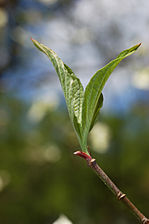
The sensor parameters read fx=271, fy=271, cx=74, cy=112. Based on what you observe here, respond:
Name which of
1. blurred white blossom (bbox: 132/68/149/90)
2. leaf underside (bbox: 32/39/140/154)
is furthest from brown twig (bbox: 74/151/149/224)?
blurred white blossom (bbox: 132/68/149/90)

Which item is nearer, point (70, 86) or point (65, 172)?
point (70, 86)

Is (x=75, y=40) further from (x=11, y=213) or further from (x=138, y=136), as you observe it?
(x=11, y=213)

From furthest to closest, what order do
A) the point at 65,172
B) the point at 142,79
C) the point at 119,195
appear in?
the point at 65,172, the point at 142,79, the point at 119,195

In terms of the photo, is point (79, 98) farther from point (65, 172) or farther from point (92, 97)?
point (65, 172)

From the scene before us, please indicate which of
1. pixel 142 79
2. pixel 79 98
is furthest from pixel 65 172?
pixel 79 98

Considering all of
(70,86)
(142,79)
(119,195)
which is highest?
(142,79)

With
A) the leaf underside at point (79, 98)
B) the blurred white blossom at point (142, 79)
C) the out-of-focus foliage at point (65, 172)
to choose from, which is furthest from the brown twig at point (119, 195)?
the out-of-focus foliage at point (65, 172)
